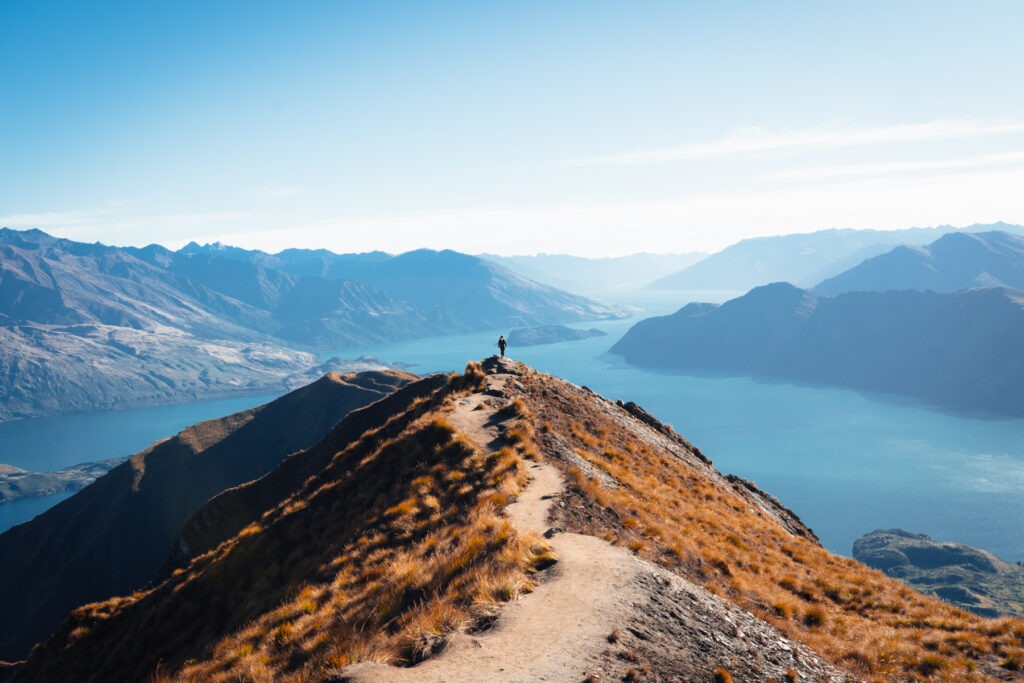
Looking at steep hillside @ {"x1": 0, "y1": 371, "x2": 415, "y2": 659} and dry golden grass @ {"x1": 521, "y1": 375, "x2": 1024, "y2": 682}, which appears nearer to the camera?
dry golden grass @ {"x1": 521, "y1": 375, "x2": 1024, "y2": 682}

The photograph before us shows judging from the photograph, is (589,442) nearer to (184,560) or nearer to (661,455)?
(661,455)

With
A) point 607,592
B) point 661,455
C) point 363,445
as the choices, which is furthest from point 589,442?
point 607,592

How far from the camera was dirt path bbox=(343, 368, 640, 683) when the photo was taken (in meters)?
10.1

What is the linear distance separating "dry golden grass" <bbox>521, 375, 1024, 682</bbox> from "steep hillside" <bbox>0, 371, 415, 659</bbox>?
105 meters

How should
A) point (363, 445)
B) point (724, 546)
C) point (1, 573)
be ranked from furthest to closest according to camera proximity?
point (1, 573)
point (363, 445)
point (724, 546)

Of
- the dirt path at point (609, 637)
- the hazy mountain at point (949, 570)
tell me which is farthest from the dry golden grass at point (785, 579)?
the hazy mountain at point (949, 570)

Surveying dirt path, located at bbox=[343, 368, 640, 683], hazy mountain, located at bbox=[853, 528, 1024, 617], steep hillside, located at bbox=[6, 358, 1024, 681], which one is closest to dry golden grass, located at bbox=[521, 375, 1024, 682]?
steep hillside, located at bbox=[6, 358, 1024, 681]

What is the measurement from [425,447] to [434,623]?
1552 cm

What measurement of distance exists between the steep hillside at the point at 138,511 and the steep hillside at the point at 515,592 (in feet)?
306

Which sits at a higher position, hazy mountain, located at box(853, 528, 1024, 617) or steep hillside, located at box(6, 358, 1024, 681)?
steep hillside, located at box(6, 358, 1024, 681)

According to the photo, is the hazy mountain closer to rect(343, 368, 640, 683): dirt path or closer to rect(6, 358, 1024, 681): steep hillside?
rect(6, 358, 1024, 681): steep hillside

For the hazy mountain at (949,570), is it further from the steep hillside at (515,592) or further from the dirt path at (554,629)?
the dirt path at (554,629)

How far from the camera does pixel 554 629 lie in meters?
11.6

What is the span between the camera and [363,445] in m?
34.7
